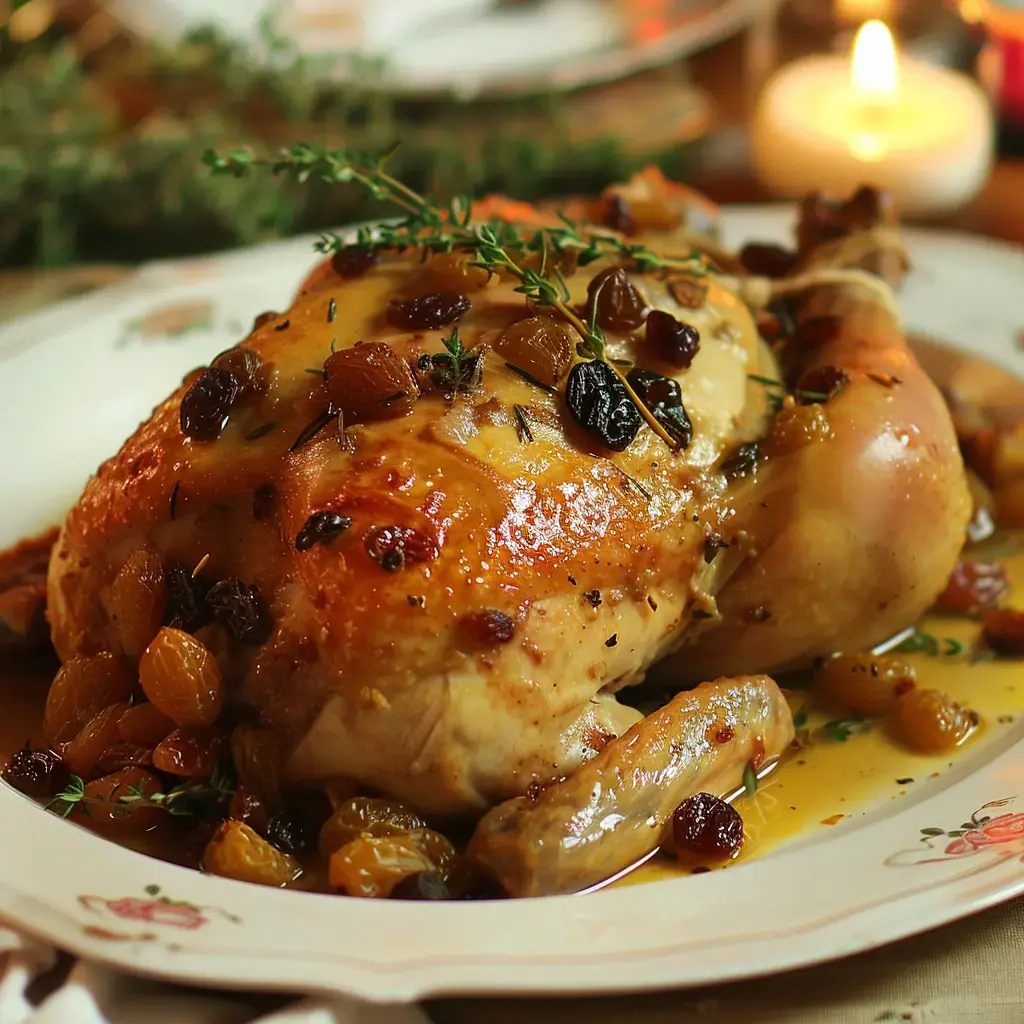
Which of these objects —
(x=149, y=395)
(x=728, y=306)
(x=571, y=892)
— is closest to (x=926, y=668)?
(x=728, y=306)

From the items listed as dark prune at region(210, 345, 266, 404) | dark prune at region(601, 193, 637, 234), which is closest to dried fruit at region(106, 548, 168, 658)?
dark prune at region(210, 345, 266, 404)

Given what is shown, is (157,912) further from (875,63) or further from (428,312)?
(875,63)

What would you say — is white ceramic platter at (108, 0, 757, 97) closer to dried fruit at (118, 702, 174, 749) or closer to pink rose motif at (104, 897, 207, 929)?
dried fruit at (118, 702, 174, 749)

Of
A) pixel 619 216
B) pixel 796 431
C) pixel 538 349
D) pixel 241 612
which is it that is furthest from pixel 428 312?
pixel 619 216

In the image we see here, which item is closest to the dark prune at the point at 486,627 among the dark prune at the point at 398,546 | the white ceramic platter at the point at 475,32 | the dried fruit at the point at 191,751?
the dark prune at the point at 398,546

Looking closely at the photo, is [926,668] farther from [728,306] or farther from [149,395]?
[149,395]

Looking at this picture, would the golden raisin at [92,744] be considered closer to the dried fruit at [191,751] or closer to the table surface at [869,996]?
the dried fruit at [191,751]
